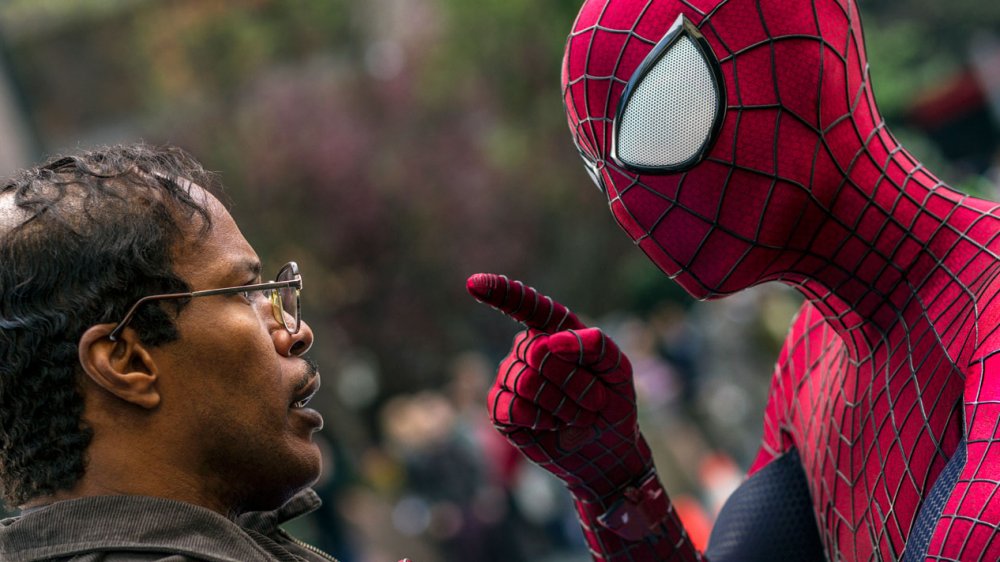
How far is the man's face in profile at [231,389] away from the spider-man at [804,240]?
0.35m

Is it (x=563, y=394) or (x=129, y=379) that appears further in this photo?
(x=563, y=394)

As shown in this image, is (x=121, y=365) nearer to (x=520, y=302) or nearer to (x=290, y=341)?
(x=290, y=341)

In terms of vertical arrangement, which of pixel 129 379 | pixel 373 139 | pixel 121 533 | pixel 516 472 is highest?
pixel 373 139

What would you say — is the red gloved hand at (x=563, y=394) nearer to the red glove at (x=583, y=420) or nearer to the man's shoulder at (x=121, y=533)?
the red glove at (x=583, y=420)

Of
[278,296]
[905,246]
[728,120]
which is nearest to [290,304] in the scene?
[278,296]

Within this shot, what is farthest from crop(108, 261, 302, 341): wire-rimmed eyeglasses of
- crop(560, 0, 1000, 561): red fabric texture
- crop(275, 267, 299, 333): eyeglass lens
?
crop(560, 0, 1000, 561): red fabric texture

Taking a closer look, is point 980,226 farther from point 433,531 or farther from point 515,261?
point 515,261

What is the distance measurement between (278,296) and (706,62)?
0.84 m

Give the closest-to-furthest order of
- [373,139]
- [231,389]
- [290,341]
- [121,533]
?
1. [121,533]
2. [231,389]
3. [290,341]
4. [373,139]

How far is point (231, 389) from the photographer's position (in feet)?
6.13

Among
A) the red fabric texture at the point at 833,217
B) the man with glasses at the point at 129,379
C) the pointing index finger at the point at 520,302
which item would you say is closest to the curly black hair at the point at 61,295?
the man with glasses at the point at 129,379

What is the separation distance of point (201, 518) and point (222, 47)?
44.2 feet

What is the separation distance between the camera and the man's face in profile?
1.85 meters

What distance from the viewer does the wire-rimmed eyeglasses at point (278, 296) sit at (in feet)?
5.90
